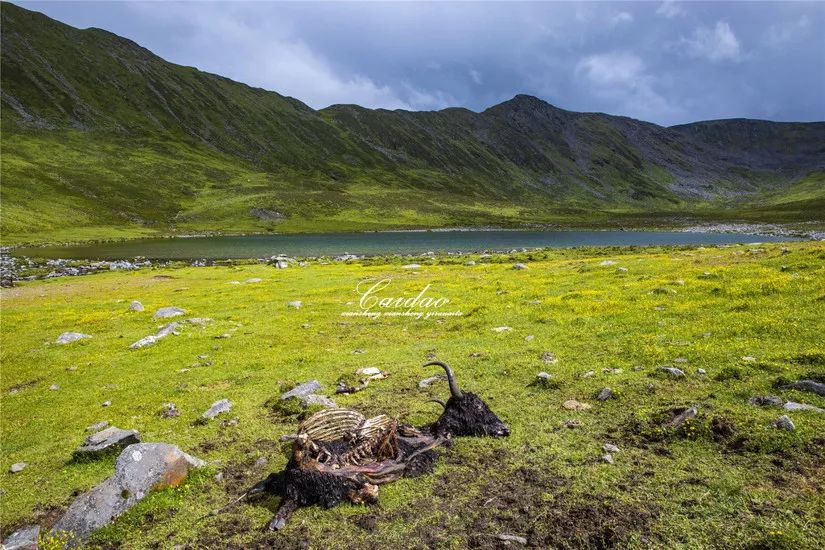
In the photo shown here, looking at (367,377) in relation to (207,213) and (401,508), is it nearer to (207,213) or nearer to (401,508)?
(401,508)

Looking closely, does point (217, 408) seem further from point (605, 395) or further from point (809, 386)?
point (809, 386)

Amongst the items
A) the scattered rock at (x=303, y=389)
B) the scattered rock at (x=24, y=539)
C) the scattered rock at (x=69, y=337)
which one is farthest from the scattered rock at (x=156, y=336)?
the scattered rock at (x=24, y=539)

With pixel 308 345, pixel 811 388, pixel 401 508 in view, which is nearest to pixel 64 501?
pixel 401 508

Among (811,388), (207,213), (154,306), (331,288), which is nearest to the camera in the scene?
(811,388)

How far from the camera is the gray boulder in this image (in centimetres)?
967

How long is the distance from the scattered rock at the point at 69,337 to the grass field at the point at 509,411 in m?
0.93

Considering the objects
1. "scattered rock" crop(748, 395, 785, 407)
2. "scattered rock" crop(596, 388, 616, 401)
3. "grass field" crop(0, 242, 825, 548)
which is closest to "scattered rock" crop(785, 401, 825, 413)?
Answer: "scattered rock" crop(748, 395, 785, 407)

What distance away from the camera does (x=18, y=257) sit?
85.6 metres

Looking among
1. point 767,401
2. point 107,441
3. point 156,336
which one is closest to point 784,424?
point 767,401

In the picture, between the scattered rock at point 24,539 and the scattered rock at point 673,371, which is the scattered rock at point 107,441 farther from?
the scattered rock at point 673,371

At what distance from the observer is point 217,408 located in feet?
51.1

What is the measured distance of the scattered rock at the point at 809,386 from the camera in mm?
11719

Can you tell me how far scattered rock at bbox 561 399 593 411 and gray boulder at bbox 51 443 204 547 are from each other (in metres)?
10.0

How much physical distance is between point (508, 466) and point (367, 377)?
7.86 metres
